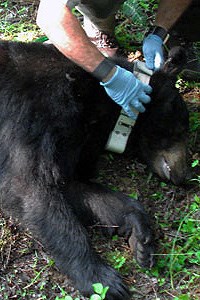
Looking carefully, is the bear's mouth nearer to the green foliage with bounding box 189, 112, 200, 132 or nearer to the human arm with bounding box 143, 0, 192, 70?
the green foliage with bounding box 189, 112, 200, 132

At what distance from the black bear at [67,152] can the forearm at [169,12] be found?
0.84 m

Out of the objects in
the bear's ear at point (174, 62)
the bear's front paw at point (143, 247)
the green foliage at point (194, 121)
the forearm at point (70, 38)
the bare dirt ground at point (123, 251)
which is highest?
the forearm at point (70, 38)

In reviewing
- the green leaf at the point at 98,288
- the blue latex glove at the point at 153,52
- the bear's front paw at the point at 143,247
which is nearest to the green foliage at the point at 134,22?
the blue latex glove at the point at 153,52

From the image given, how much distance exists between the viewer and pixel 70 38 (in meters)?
3.75

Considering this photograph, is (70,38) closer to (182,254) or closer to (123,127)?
(123,127)

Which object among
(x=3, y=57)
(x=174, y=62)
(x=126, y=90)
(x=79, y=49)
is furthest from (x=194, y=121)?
(x=3, y=57)

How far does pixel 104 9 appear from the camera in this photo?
5008mm

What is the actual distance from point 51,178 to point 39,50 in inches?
39.8

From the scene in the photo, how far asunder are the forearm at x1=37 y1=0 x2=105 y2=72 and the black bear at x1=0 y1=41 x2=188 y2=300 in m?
0.18

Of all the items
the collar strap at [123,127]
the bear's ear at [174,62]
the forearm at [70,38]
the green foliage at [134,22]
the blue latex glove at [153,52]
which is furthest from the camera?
the green foliage at [134,22]

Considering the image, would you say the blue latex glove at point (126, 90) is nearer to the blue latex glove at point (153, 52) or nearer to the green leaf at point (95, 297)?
the blue latex glove at point (153, 52)

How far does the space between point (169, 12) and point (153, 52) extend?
497 mm

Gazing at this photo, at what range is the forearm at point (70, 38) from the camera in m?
3.75

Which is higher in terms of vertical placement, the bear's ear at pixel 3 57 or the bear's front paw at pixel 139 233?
the bear's ear at pixel 3 57
